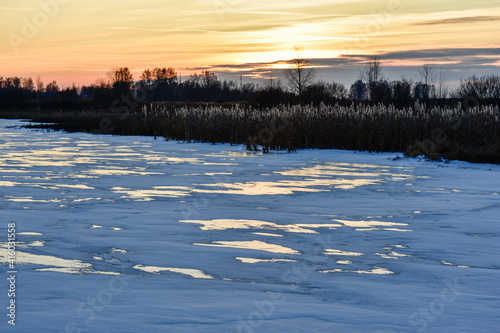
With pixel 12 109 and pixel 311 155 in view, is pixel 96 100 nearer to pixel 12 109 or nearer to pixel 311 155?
pixel 12 109

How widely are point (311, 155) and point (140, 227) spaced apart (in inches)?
474

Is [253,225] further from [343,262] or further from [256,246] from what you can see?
[343,262]

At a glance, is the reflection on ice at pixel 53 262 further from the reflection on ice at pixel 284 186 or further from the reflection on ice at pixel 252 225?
the reflection on ice at pixel 284 186

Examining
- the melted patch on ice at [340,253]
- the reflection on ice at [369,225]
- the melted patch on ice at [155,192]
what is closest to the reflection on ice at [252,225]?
the reflection on ice at [369,225]

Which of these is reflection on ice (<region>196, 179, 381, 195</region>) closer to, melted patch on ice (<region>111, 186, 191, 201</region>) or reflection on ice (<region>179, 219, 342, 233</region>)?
melted patch on ice (<region>111, 186, 191, 201</region>)

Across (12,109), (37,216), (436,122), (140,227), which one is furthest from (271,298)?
(12,109)

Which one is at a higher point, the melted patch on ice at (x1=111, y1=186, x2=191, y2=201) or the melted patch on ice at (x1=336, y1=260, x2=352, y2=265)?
the melted patch on ice at (x1=111, y1=186, x2=191, y2=201)

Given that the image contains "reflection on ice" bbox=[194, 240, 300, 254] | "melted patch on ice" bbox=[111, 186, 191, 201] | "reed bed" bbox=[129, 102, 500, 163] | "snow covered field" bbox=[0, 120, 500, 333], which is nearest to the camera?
"snow covered field" bbox=[0, 120, 500, 333]

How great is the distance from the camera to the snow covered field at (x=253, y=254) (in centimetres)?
395

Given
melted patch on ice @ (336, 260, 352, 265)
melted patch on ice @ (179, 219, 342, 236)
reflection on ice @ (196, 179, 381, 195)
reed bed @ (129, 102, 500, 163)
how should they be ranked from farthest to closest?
reed bed @ (129, 102, 500, 163), reflection on ice @ (196, 179, 381, 195), melted patch on ice @ (179, 219, 342, 236), melted patch on ice @ (336, 260, 352, 265)

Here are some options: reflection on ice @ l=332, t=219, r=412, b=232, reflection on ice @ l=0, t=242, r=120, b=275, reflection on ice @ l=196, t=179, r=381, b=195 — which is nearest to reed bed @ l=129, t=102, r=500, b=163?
reflection on ice @ l=196, t=179, r=381, b=195

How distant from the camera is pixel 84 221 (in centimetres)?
749

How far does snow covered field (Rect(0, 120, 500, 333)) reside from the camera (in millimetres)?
3953

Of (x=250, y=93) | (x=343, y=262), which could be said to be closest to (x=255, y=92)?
(x=250, y=93)
